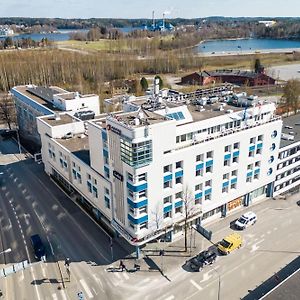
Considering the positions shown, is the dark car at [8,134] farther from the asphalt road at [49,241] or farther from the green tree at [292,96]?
the green tree at [292,96]

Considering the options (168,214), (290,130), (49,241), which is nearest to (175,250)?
(168,214)

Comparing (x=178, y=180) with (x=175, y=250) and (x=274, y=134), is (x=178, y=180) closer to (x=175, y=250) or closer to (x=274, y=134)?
(x=175, y=250)

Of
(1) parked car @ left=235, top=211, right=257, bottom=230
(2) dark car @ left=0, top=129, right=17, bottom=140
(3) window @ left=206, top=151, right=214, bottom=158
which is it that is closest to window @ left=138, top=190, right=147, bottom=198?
(3) window @ left=206, top=151, right=214, bottom=158

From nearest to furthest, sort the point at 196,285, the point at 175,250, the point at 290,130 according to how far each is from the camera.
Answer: the point at 196,285, the point at 175,250, the point at 290,130

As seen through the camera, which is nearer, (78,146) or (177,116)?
(177,116)

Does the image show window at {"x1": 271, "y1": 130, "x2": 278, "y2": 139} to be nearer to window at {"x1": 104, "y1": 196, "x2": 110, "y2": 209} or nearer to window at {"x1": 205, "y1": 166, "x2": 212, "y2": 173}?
window at {"x1": 205, "y1": 166, "x2": 212, "y2": 173}
